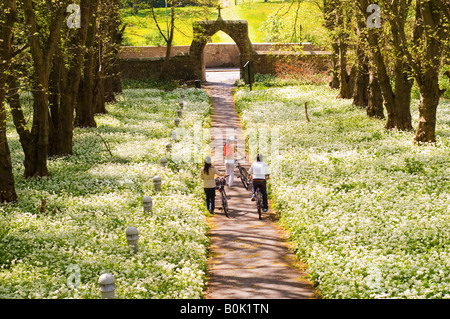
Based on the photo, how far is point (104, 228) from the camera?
47.2 ft

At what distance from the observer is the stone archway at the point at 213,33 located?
165 feet

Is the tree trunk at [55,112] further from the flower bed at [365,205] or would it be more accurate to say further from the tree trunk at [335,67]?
the tree trunk at [335,67]

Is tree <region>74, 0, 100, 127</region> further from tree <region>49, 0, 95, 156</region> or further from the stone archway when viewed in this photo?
the stone archway

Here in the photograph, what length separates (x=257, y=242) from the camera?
587 inches

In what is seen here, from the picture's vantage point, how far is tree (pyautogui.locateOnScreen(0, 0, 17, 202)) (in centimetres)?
1553

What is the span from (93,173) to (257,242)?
7561mm

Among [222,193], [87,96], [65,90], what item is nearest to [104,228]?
[222,193]

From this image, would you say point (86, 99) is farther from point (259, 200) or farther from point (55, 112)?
point (259, 200)

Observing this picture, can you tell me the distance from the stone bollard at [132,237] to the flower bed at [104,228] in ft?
0.63

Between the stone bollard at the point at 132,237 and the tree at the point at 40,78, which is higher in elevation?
the tree at the point at 40,78

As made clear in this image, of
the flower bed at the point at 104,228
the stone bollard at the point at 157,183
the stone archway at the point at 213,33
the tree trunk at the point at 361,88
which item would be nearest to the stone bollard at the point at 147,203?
the flower bed at the point at 104,228

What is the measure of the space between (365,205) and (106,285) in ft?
26.3

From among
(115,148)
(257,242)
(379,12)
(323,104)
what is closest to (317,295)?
(257,242)
